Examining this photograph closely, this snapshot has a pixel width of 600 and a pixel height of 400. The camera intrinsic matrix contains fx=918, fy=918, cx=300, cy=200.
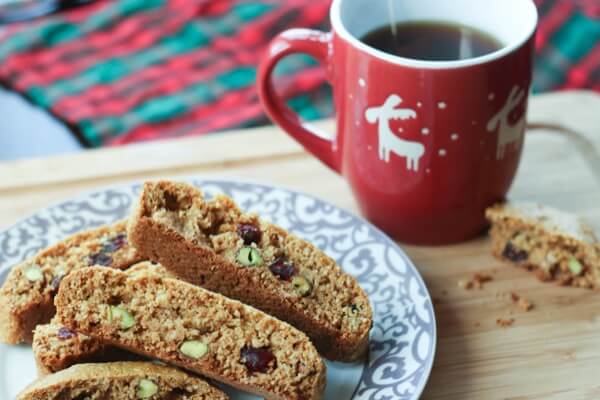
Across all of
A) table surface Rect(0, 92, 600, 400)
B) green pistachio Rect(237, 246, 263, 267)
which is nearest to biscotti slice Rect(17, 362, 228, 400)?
green pistachio Rect(237, 246, 263, 267)

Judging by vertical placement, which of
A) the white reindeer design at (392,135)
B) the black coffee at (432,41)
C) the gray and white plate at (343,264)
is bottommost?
the gray and white plate at (343,264)

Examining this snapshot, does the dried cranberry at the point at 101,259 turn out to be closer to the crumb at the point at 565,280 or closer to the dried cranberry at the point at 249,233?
the dried cranberry at the point at 249,233

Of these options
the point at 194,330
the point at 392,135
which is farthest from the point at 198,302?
the point at 392,135

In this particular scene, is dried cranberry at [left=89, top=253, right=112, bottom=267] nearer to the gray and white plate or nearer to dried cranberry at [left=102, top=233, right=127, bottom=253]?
dried cranberry at [left=102, top=233, right=127, bottom=253]

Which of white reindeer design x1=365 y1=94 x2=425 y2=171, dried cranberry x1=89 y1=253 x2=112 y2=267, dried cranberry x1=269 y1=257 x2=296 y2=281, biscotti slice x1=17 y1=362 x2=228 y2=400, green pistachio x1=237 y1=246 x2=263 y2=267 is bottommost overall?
biscotti slice x1=17 y1=362 x2=228 y2=400

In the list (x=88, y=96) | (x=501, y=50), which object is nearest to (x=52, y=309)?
(x=501, y=50)

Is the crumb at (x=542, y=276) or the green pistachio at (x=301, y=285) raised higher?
the green pistachio at (x=301, y=285)

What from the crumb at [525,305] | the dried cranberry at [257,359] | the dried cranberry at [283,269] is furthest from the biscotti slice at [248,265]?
the crumb at [525,305]
